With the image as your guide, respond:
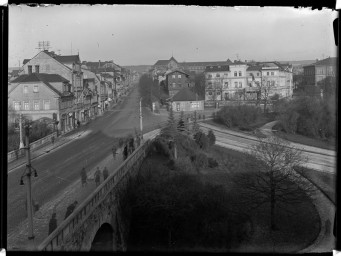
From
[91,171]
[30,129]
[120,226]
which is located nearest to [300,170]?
[120,226]

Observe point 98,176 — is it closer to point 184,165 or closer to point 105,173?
point 105,173

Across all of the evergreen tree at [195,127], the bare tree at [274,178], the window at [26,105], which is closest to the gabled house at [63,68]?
the window at [26,105]

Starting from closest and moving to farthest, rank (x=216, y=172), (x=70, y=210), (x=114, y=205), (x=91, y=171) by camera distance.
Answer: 1. (x=70, y=210)
2. (x=91, y=171)
3. (x=114, y=205)
4. (x=216, y=172)

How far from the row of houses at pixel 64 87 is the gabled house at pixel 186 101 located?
96cm

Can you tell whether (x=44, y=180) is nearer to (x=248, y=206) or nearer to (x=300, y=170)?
(x=248, y=206)

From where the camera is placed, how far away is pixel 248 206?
17.5 ft

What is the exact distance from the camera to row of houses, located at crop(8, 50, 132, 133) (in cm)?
223

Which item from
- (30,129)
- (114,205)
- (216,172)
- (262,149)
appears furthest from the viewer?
(216,172)

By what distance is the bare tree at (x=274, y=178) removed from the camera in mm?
5223

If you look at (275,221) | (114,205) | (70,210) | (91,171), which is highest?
(91,171)

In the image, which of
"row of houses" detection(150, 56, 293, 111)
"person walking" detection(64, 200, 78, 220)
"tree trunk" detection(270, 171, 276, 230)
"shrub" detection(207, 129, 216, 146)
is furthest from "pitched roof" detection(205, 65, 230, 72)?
"tree trunk" detection(270, 171, 276, 230)

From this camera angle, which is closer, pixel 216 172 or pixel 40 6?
pixel 40 6

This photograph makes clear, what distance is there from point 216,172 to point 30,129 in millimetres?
3814

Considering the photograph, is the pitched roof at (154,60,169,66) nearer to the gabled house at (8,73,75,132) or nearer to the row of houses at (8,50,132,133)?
the row of houses at (8,50,132,133)
